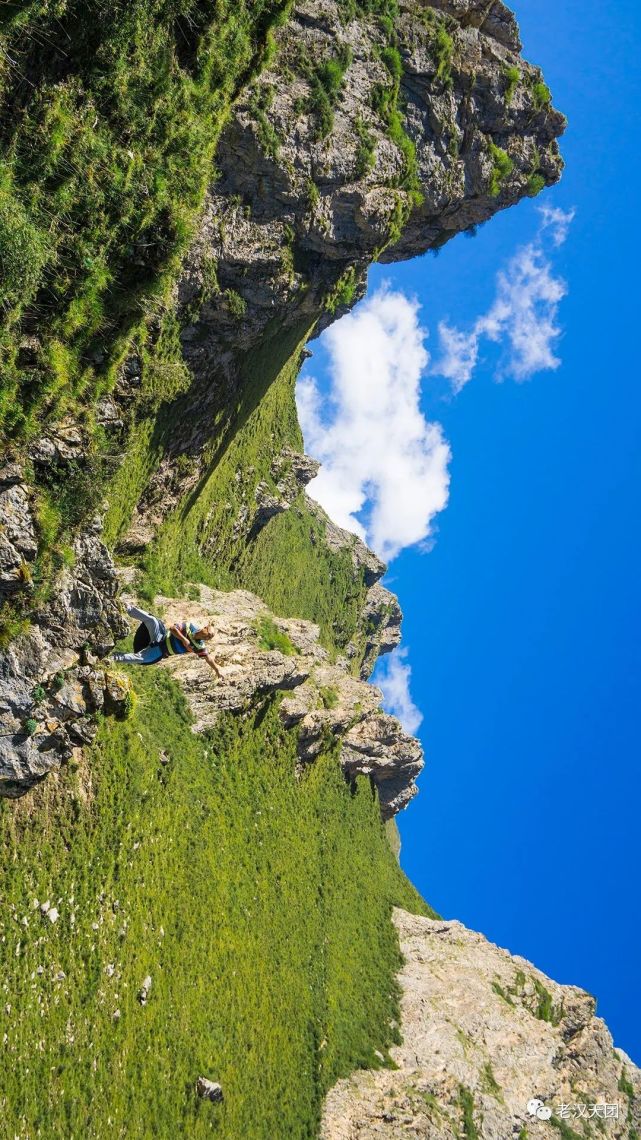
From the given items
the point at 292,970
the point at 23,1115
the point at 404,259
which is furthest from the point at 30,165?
the point at 292,970

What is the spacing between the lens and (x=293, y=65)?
91.4 feet

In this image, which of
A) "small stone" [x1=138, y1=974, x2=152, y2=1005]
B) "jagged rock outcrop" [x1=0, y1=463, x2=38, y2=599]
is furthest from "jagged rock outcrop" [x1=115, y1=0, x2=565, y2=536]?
"small stone" [x1=138, y1=974, x2=152, y2=1005]

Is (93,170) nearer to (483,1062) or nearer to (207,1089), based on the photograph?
(207,1089)

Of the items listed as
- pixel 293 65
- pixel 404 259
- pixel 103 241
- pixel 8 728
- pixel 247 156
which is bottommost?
pixel 8 728

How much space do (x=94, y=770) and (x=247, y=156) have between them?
2303 centimetres

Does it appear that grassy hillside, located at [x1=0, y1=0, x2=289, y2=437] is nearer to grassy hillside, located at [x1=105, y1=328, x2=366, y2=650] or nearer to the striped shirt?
the striped shirt

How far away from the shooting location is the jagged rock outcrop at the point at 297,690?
3475 cm

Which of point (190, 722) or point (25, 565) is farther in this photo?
point (190, 722)

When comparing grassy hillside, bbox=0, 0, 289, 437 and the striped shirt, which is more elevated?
grassy hillside, bbox=0, 0, 289, 437

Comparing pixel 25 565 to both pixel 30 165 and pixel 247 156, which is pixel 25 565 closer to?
pixel 30 165

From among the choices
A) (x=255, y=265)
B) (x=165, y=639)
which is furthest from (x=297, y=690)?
(x=255, y=265)

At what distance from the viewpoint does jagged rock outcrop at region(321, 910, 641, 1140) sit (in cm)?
3791

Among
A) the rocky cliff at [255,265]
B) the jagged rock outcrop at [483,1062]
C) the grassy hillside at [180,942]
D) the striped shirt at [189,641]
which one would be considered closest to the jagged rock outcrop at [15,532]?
the rocky cliff at [255,265]

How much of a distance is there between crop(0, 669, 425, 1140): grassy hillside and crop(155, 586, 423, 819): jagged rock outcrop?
1.63 m
